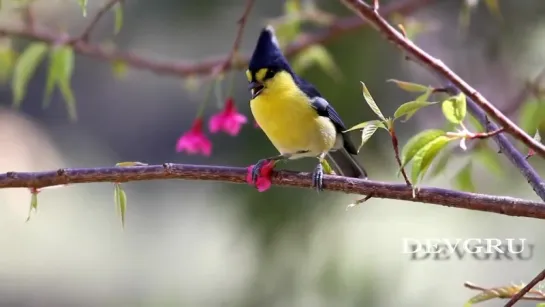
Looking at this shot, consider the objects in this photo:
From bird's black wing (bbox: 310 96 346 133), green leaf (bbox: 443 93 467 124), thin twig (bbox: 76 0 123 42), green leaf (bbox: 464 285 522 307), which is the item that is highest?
thin twig (bbox: 76 0 123 42)

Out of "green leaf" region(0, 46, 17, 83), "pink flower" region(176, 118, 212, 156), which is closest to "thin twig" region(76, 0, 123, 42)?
"pink flower" region(176, 118, 212, 156)

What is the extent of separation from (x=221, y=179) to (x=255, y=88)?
474 millimetres

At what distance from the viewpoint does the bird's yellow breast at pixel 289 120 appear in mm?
1200

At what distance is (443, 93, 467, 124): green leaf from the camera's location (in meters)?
0.64

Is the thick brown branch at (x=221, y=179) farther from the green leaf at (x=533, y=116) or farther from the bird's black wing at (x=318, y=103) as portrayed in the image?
the bird's black wing at (x=318, y=103)

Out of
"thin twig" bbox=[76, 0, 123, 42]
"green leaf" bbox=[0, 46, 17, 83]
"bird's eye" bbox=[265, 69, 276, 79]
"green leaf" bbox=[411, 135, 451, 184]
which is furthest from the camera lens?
"green leaf" bbox=[0, 46, 17, 83]

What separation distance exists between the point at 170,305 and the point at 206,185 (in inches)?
20.0

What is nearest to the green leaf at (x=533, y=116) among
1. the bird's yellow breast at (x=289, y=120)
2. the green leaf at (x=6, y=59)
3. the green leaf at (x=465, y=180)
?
the green leaf at (x=465, y=180)

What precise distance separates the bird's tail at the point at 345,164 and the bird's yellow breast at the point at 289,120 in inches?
2.7

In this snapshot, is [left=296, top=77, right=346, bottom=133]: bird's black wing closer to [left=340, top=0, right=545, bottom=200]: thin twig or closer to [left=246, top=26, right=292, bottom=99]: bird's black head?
[left=246, top=26, right=292, bottom=99]: bird's black head

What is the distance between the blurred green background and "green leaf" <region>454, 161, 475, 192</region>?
8 centimetres

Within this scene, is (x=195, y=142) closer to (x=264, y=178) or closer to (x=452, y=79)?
(x=264, y=178)

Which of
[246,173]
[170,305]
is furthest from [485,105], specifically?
[170,305]

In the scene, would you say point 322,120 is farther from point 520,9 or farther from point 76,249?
point 76,249
